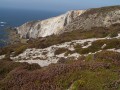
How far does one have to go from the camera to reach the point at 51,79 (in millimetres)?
15906

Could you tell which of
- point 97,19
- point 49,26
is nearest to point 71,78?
point 97,19

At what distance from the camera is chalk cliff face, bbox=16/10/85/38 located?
8988cm

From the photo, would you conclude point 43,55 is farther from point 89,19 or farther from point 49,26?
point 49,26

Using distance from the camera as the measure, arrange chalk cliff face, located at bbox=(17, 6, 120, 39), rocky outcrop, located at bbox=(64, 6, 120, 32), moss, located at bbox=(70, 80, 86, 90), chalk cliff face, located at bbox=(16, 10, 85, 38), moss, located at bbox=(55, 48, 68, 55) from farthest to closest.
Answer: chalk cliff face, located at bbox=(16, 10, 85, 38) → chalk cliff face, located at bbox=(17, 6, 120, 39) → rocky outcrop, located at bbox=(64, 6, 120, 32) → moss, located at bbox=(55, 48, 68, 55) → moss, located at bbox=(70, 80, 86, 90)

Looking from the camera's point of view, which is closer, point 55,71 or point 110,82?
point 110,82

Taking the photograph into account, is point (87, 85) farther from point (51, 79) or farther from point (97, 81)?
point (51, 79)

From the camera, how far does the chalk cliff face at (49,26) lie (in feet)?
295

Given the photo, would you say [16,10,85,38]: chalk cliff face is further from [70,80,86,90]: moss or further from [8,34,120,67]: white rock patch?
[70,80,86,90]: moss

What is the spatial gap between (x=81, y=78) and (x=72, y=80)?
528mm

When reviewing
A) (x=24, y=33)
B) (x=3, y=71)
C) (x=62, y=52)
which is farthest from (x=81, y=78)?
(x=24, y=33)

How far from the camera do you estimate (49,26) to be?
321 ft

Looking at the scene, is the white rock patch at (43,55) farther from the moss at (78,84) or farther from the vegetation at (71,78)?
the moss at (78,84)

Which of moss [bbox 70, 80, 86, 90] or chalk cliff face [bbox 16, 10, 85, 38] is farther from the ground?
moss [bbox 70, 80, 86, 90]

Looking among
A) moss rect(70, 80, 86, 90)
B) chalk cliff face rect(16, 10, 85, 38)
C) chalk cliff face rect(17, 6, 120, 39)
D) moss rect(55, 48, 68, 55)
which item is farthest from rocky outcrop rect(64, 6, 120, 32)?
moss rect(70, 80, 86, 90)
